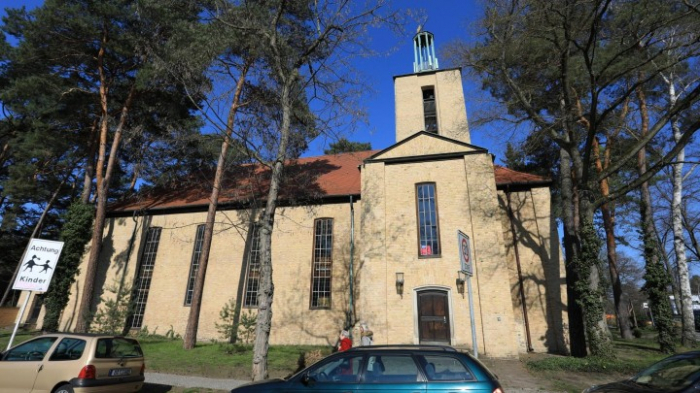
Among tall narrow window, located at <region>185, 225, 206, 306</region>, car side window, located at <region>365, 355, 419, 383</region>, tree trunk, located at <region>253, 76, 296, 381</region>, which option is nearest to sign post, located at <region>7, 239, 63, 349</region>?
tree trunk, located at <region>253, 76, 296, 381</region>

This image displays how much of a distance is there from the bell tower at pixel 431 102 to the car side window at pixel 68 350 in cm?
1407

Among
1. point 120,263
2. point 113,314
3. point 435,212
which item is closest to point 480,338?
point 435,212

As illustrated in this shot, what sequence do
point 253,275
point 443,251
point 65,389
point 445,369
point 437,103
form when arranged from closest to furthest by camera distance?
point 445,369 < point 65,389 < point 443,251 < point 253,275 < point 437,103

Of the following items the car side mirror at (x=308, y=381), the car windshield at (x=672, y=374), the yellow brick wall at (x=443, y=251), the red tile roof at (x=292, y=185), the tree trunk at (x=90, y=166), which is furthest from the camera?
the tree trunk at (x=90, y=166)

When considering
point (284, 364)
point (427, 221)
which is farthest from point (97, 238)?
point (427, 221)

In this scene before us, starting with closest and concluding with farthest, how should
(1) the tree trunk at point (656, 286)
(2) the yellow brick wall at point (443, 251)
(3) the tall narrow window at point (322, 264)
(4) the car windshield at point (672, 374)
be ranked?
1. (4) the car windshield at point (672, 374)
2. (2) the yellow brick wall at point (443, 251)
3. (1) the tree trunk at point (656, 286)
4. (3) the tall narrow window at point (322, 264)

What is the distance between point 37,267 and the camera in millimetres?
8219

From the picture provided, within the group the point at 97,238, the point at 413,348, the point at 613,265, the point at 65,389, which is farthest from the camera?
the point at 613,265

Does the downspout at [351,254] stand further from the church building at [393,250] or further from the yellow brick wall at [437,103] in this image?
the yellow brick wall at [437,103]

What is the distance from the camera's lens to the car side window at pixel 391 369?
15.0 ft

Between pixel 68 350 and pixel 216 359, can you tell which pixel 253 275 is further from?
pixel 68 350

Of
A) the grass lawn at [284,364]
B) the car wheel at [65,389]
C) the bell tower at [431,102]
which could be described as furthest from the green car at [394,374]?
the bell tower at [431,102]

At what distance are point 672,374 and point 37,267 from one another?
12317mm

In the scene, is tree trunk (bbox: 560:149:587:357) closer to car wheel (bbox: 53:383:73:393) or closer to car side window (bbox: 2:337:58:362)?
car wheel (bbox: 53:383:73:393)
